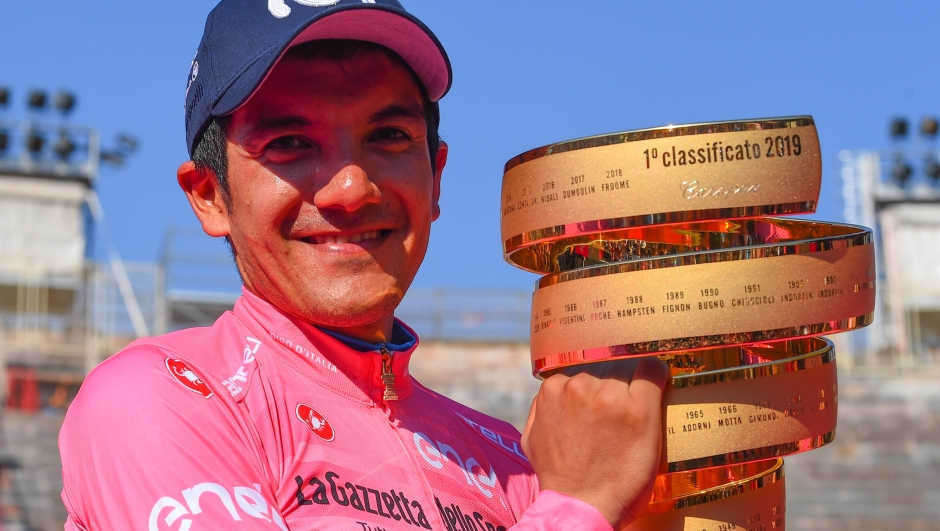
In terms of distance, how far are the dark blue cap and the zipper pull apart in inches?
19.7

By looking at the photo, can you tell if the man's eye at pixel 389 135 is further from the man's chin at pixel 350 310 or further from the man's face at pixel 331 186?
the man's chin at pixel 350 310

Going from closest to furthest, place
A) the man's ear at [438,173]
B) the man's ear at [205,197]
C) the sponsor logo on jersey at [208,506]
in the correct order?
the sponsor logo on jersey at [208,506] < the man's ear at [205,197] < the man's ear at [438,173]

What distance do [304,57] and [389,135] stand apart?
201mm

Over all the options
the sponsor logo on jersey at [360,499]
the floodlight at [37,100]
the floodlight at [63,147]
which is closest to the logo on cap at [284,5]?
the sponsor logo on jersey at [360,499]

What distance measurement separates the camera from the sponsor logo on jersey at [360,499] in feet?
6.41

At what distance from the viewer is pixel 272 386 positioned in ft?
6.89

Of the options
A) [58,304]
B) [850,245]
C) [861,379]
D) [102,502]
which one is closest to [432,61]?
[850,245]

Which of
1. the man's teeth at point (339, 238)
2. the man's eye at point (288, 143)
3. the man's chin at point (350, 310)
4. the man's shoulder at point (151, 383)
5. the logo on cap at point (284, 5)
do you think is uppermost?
the logo on cap at point (284, 5)

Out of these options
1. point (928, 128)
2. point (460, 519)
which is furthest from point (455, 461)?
point (928, 128)

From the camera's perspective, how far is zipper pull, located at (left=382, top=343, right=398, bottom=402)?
2.30m

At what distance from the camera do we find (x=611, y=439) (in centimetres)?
185

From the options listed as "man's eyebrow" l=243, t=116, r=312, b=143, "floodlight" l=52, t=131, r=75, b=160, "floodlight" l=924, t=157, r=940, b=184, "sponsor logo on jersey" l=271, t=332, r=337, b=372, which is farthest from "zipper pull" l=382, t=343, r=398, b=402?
"floodlight" l=924, t=157, r=940, b=184

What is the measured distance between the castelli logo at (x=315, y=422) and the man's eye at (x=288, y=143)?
1.39ft

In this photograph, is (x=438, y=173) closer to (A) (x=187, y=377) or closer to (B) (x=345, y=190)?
(B) (x=345, y=190)
